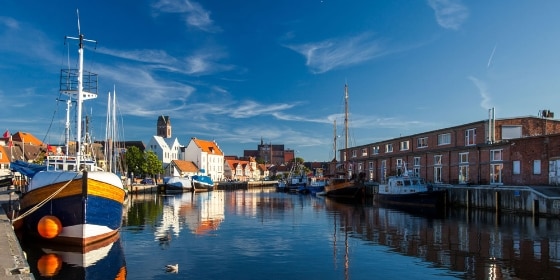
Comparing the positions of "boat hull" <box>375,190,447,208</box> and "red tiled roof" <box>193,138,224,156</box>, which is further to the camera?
"red tiled roof" <box>193,138,224,156</box>

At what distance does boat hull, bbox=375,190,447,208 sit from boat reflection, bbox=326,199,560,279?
306 inches

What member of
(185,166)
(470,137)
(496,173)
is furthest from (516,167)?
(185,166)

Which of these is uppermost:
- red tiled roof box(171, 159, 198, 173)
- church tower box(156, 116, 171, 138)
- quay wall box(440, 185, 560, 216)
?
church tower box(156, 116, 171, 138)

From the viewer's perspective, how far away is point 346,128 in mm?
82625

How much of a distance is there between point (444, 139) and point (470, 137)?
558cm

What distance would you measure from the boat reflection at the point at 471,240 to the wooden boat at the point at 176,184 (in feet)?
182

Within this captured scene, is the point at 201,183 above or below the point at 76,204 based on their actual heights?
below

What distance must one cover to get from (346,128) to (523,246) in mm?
58749

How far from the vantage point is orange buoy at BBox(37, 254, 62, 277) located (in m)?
18.2

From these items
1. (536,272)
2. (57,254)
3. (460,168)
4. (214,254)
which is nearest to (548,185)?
(460,168)

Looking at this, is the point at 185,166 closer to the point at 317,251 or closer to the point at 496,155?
the point at 496,155

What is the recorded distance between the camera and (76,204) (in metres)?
22.5

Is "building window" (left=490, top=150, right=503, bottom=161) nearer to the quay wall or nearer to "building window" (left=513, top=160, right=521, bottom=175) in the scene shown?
"building window" (left=513, top=160, right=521, bottom=175)

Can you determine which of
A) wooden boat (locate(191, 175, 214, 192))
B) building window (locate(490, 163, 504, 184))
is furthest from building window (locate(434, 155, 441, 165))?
wooden boat (locate(191, 175, 214, 192))
